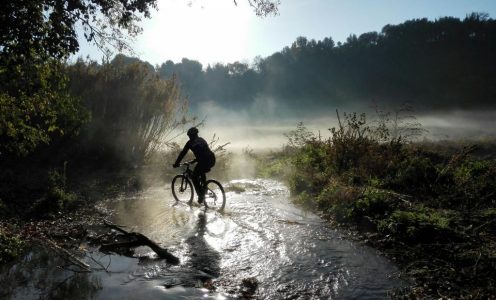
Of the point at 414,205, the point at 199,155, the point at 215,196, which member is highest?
the point at 199,155

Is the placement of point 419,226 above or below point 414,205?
below

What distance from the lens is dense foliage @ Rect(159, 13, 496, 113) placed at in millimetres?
55969

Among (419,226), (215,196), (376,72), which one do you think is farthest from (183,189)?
(376,72)

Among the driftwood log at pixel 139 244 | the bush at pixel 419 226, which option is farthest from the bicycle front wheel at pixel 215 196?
the bush at pixel 419 226

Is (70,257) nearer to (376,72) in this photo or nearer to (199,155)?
(199,155)

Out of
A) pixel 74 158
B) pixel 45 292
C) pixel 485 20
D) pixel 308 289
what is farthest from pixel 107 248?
pixel 485 20

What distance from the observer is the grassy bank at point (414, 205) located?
5.33m

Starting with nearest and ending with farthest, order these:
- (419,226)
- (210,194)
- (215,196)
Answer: (419,226), (215,196), (210,194)

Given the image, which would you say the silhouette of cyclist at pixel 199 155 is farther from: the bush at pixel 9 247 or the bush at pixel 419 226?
the bush at pixel 419 226

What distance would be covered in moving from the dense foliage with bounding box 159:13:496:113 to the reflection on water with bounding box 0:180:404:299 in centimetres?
3820

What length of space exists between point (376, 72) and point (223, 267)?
70927 millimetres

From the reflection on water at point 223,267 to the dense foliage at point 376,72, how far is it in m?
38.2

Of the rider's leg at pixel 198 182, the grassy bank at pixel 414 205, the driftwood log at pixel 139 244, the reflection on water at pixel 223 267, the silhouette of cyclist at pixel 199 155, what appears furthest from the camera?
the rider's leg at pixel 198 182

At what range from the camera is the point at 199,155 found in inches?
408
